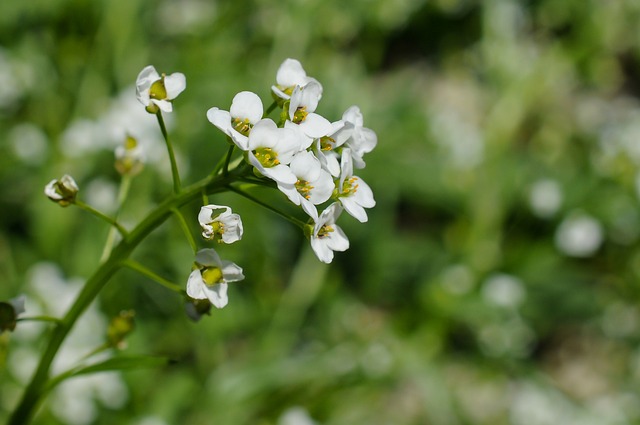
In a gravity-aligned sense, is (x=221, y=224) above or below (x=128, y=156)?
below

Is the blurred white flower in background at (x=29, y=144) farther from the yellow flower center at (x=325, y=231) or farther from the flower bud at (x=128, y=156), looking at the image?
the yellow flower center at (x=325, y=231)

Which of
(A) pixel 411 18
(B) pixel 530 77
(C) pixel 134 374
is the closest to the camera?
(C) pixel 134 374

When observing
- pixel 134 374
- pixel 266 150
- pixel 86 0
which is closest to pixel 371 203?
pixel 266 150

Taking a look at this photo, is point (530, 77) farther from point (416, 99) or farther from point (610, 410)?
point (610, 410)

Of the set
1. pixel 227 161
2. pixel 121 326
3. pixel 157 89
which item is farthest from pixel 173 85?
pixel 121 326

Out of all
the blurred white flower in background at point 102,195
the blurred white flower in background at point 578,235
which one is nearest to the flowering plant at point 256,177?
the blurred white flower in background at point 102,195

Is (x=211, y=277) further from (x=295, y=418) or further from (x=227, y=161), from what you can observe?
(x=295, y=418)
